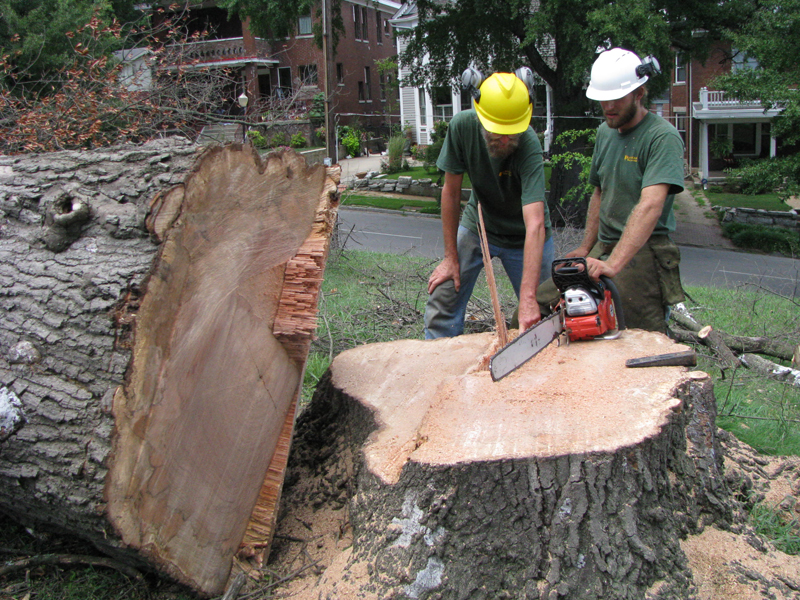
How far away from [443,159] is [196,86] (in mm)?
4388

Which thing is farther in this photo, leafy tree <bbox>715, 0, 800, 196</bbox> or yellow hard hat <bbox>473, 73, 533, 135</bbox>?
leafy tree <bbox>715, 0, 800, 196</bbox>

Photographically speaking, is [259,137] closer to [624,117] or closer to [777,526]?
[624,117]

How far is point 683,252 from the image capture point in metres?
13.8

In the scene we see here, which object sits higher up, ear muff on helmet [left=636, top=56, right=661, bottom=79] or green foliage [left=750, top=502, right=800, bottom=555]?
ear muff on helmet [left=636, top=56, right=661, bottom=79]

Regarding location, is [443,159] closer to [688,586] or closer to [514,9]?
[688,586]

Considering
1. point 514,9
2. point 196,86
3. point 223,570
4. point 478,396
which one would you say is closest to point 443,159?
point 478,396

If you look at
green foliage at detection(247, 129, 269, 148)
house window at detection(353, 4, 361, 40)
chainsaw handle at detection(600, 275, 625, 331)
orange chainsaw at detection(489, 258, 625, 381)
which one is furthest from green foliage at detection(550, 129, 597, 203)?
house window at detection(353, 4, 361, 40)

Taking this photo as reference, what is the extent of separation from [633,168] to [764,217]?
15499 mm

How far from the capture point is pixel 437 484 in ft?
6.12

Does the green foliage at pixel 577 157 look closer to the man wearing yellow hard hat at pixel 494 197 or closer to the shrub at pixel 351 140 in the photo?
the man wearing yellow hard hat at pixel 494 197

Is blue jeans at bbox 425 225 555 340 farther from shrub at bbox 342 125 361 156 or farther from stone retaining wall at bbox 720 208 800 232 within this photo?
shrub at bbox 342 125 361 156

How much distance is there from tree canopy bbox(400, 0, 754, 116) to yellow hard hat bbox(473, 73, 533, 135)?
8.22 metres

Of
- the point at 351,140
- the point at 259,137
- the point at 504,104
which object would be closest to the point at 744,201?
the point at 259,137

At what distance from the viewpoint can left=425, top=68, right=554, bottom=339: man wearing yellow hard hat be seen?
2.94 metres
